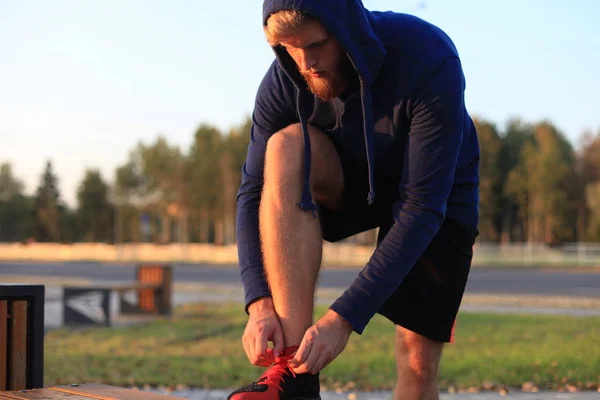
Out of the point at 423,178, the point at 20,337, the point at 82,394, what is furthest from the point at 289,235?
the point at 20,337

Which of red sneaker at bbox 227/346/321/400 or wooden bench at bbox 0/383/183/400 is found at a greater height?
red sneaker at bbox 227/346/321/400

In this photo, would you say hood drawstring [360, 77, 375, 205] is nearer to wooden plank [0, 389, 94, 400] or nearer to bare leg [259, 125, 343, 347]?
bare leg [259, 125, 343, 347]

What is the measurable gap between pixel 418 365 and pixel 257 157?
1.01 metres

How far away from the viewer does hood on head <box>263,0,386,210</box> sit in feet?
7.35

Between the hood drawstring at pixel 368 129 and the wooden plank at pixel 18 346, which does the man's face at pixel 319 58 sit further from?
the wooden plank at pixel 18 346

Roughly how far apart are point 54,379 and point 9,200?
10014 centimetres

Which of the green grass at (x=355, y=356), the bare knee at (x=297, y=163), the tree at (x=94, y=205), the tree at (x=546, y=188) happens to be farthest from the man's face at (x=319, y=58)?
the tree at (x=94, y=205)

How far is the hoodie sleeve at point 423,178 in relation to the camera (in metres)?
2.41

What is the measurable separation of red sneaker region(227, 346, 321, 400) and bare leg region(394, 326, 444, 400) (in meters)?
0.67

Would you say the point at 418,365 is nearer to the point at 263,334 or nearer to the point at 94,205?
the point at 263,334

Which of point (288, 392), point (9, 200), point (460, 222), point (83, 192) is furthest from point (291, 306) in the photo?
point (9, 200)

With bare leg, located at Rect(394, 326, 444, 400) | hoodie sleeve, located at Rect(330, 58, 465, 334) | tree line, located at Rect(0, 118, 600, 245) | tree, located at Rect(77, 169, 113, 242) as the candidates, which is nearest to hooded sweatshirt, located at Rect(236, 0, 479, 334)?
hoodie sleeve, located at Rect(330, 58, 465, 334)

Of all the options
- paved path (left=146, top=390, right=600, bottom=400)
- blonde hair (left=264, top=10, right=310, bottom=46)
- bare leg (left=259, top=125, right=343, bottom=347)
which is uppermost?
blonde hair (left=264, top=10, right=310, bottom=46)

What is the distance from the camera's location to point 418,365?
9.86 feet
